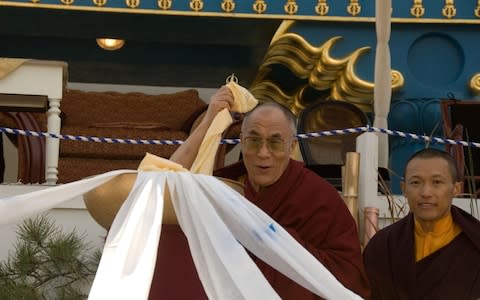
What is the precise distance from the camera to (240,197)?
438 centimetres

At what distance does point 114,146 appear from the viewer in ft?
26.9

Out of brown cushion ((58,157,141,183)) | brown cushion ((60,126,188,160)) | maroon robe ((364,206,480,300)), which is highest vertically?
brown cushion ((60,126,188,160))

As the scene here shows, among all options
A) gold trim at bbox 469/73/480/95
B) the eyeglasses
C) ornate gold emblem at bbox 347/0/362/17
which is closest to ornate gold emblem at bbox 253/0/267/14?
ornate gold emblem at bbox 347/0/362/17

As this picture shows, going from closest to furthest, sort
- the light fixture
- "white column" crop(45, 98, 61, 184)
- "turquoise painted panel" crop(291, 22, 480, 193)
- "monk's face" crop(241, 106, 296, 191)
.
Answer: "monk's face" crop(241, 106, 296, 191) < "white column" crop(45, 98, 61, 184) < "turquoise painted panel" crop(291, 22, 480, 193) < the light fixture

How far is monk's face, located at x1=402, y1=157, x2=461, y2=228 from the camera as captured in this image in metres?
4.94

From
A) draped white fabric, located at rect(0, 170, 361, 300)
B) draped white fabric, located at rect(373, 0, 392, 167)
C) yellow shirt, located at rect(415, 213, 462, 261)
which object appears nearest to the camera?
draped white fabric, located at rect(0, 170, 361, 300)

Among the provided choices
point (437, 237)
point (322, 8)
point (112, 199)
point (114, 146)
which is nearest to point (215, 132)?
point (112, 199)

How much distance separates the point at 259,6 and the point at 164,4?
62 cm

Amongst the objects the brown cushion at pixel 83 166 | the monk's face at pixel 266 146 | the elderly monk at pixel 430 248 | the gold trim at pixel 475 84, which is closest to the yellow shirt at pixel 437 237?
the elderly monk at pixel 430 248

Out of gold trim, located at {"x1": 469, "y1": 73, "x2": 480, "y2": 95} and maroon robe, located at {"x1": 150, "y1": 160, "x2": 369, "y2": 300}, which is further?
gold trim, located at {"x1": 469, "y1": 73, "x2": 480, "y2": 95}

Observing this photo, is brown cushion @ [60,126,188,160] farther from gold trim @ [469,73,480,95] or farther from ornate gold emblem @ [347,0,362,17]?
gold trim @ [469,73,480,95]

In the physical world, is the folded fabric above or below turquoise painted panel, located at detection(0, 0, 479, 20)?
below

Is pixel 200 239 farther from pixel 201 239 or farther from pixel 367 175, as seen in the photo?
pixel 367 175

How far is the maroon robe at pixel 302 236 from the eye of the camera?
454 centimetres
